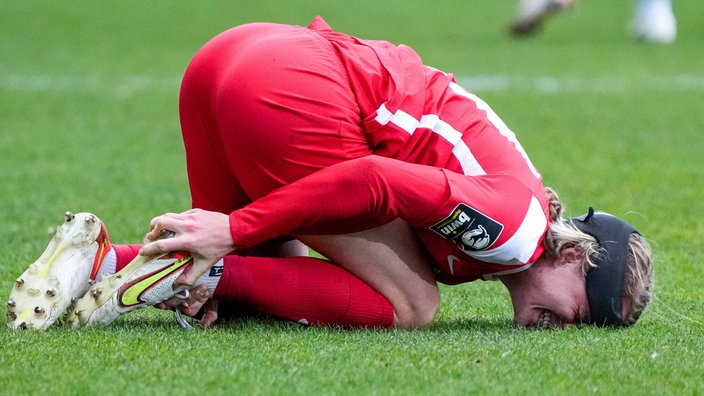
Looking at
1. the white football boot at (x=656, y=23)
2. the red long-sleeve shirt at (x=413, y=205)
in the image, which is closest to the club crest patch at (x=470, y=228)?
the red long-sleeve shirt at (x=413, y=205)

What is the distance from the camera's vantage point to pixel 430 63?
445 inches

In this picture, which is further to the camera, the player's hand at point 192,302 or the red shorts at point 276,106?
the player's hand at point 192,302

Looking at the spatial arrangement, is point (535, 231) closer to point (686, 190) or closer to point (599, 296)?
point (599, 296)

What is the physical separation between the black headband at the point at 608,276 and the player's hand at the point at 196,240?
1.14 metres

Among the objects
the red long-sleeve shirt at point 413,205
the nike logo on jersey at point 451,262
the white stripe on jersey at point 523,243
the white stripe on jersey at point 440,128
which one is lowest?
the nike logo on jersey at point 451,262

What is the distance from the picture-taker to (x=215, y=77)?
388 centimetres

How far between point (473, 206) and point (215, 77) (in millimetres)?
911

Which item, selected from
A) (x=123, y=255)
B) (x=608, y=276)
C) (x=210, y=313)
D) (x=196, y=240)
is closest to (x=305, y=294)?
(x=210, y=313)

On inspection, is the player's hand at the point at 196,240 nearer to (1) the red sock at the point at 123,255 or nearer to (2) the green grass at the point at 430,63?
(2) the green grass at the point at 430,63

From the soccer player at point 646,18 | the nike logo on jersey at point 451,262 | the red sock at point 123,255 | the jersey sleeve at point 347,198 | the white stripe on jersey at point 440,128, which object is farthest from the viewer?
the soccer player at point 646,18

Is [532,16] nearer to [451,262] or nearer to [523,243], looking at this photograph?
[451,262]

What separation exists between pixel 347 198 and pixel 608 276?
87 cm

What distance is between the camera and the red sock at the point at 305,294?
3914mm

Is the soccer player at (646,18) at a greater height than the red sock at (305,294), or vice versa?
the red sock at (305,294)
